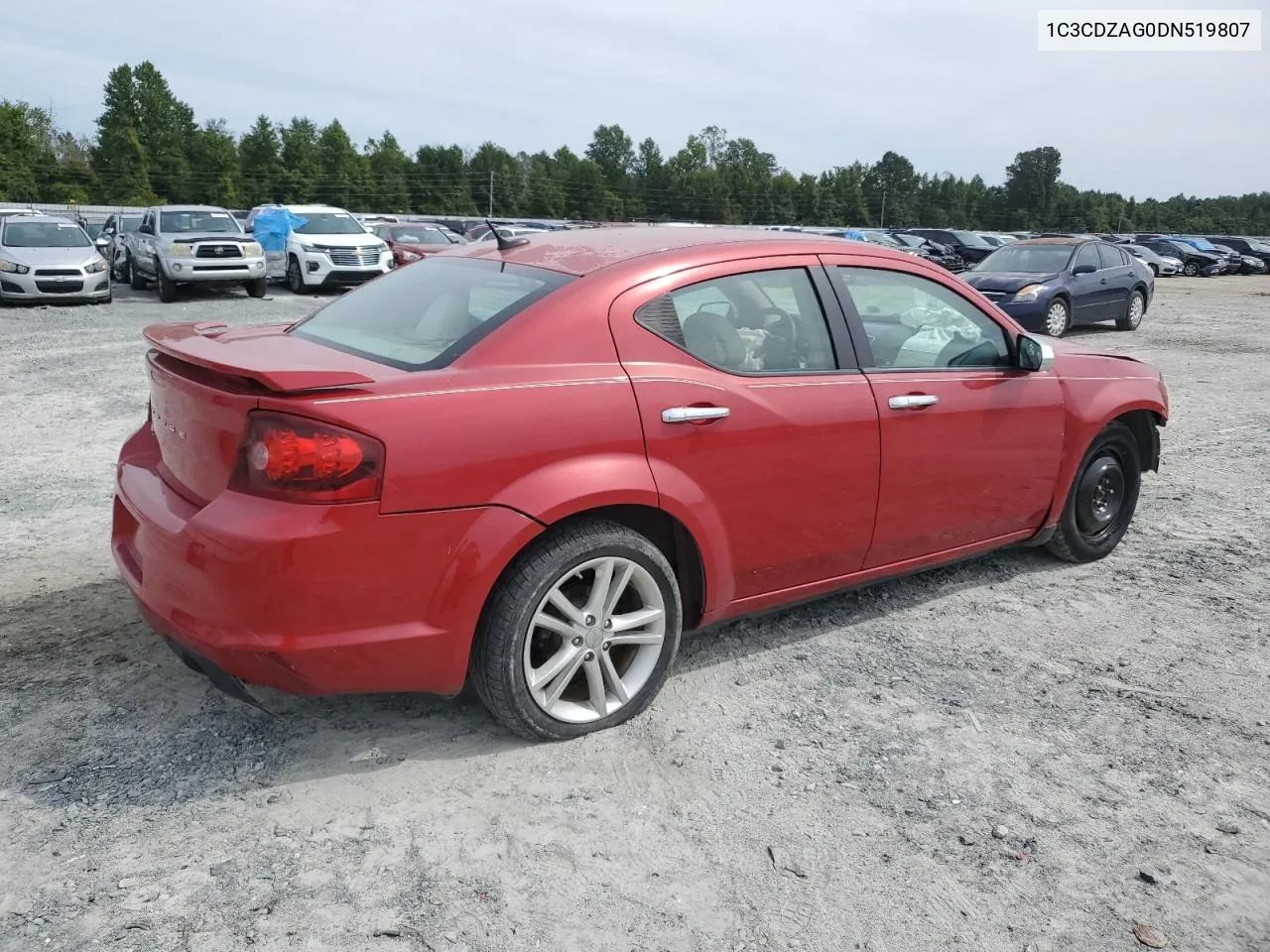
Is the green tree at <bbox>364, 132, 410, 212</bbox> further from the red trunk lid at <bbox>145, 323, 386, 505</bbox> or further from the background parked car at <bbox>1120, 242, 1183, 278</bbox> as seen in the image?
the red trunk lid at <bbox>145, 323, 386, 505</bbox>

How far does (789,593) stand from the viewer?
384 cm

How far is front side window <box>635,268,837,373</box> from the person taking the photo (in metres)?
3.49

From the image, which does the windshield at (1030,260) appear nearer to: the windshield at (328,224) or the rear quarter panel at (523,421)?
the windshield at (328,224)

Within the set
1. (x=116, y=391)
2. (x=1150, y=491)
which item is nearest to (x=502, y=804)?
(x=1150, y=491)

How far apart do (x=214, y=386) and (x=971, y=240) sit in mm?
40371

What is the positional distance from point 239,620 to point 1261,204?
11053 centimetres

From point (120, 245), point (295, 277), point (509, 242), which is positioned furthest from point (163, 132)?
point (509, 242)

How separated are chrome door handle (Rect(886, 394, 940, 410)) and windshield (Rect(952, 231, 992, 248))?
37615mm

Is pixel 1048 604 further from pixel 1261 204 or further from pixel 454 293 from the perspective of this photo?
pixel 1261 204

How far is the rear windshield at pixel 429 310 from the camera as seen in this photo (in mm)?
3258

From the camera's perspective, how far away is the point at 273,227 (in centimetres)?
2234

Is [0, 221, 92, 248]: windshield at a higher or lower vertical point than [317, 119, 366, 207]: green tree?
lower

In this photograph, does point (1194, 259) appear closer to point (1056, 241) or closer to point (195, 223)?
point (1056, 241)

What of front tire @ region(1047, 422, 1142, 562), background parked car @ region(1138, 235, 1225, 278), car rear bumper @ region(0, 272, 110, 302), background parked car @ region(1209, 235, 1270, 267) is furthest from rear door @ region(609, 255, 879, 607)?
background parked car @ region(1209, 235, 1270, 267)
